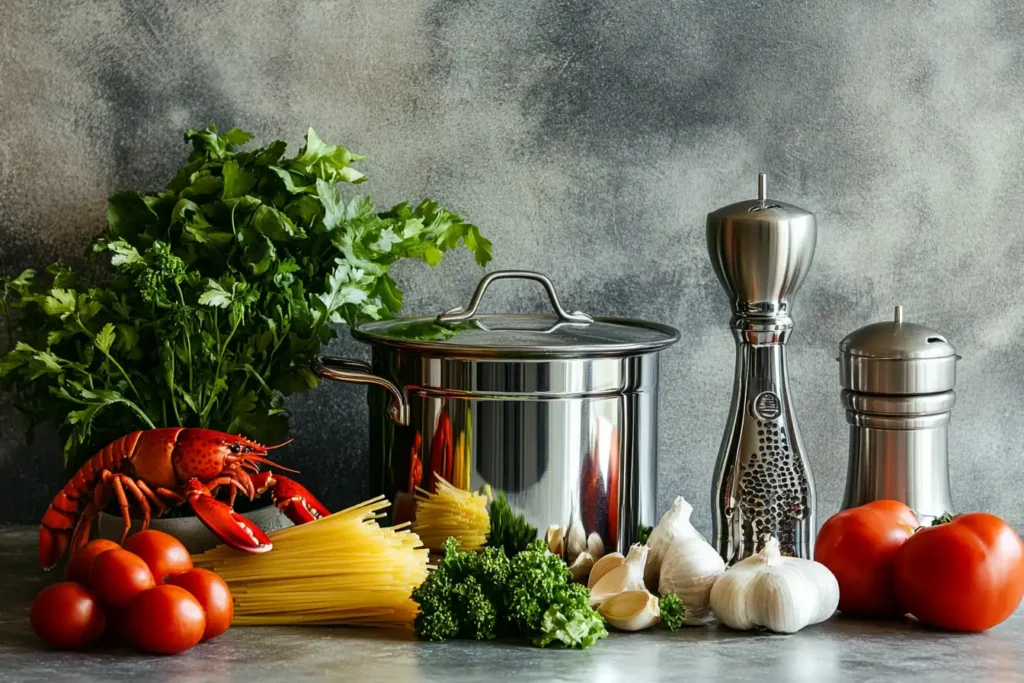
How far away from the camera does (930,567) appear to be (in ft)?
4.14

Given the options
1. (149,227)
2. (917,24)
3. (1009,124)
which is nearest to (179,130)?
(149,227)

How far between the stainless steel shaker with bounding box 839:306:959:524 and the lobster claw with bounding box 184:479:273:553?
2.53 feet

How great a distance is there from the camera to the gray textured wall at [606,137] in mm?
1691

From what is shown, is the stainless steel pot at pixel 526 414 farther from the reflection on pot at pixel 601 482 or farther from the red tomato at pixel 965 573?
the red tomato at pixel 965 573

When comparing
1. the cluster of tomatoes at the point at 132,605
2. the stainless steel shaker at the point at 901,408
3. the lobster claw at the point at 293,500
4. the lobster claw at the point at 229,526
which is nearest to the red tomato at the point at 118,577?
the cluster of tomatoes at the point at 132,605

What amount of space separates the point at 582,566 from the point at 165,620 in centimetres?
48

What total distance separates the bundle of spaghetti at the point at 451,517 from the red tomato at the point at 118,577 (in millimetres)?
336

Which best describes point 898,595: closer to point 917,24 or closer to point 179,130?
point 917,24

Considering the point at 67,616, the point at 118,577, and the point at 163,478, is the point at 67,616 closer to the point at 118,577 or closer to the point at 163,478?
the point at 118,577

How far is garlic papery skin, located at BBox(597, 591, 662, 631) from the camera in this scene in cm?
126

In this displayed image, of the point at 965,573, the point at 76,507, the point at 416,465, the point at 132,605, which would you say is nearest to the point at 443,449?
the point at 416,465

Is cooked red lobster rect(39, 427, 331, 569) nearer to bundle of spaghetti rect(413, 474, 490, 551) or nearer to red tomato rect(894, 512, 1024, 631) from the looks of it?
bundle of spaghetti rect(413, 474, 490, 551)

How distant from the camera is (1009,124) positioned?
5.67 feet

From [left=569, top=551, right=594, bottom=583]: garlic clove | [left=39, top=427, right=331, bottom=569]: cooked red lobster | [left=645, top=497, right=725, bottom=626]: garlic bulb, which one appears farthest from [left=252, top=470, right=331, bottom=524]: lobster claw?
[left=645, top=497, right=725, bottom=626]: garlic bulb
